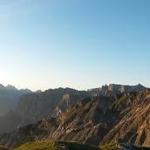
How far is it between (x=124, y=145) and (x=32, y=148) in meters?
7.56

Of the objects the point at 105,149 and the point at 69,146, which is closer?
the point at 69,146

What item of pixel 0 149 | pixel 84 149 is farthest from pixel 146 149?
pixel 0 149

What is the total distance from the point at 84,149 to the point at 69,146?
1.26 metres

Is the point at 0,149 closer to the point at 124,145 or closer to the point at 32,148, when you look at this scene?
the point at 32,148

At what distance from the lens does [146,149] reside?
35875 mm

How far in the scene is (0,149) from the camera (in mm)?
41781

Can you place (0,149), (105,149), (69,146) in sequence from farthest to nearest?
(0,149) < (105,149) < (69,146)

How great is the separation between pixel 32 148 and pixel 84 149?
4.22 meters

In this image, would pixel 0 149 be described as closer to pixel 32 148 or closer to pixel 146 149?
pixel 32 148

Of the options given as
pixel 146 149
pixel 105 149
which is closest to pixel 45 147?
pixel 105 149

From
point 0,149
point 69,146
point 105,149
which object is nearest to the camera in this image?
point 69,146

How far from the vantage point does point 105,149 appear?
1361 inches

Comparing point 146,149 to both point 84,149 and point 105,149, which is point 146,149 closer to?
point 105,149

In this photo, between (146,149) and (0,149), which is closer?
(146,149)
